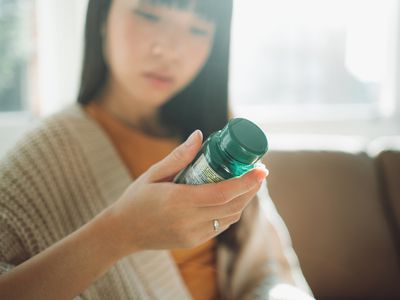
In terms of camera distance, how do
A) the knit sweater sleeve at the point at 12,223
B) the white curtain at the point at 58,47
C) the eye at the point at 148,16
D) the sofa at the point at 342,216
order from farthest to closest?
the white curtain at the point at 58,47 < the sofa at the point at 342,216 < the eye at the point at 148,16 < the knit sweater sleeve at the point at 12,223

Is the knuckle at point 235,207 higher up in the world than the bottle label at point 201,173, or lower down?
lower down

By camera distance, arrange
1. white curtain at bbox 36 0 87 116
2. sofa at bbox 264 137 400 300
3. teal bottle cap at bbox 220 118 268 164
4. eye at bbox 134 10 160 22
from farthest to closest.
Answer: white curtain at bbox 36 0 87 116
sofa at bbox 264 137 400 300
eye at bbox 134 10 160 22
teal bottle cap at bbox 220 118 268 164

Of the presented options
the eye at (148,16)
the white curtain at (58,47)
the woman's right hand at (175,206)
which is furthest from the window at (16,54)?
the woman's right hand at (175,206)

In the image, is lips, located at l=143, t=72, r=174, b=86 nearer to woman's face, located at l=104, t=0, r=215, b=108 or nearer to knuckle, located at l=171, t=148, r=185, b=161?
woman's face, located at l=104, t=0, r=215, b=108

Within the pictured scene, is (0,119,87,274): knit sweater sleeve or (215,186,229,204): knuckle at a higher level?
(215,186,229,204): knuckle

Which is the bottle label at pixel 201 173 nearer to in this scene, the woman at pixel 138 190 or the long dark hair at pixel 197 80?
the woman at pixel 138 190

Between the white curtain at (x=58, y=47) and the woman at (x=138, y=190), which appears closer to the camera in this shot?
the woman at (x=138, y=190)

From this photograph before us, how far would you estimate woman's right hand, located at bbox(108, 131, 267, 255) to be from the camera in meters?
0.45

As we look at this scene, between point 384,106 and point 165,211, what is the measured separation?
1505 mm

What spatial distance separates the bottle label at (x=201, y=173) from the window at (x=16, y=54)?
109 centimetres

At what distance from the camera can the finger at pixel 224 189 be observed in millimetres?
444

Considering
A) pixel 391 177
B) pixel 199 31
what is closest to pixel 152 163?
pixel 199 31

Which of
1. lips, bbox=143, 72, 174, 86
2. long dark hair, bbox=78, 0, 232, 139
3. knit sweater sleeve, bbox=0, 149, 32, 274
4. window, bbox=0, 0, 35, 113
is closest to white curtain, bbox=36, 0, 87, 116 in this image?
window, bbox=0, 0, 35, 113

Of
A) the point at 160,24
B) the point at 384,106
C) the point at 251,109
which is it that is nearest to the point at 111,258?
the point at 160,24
